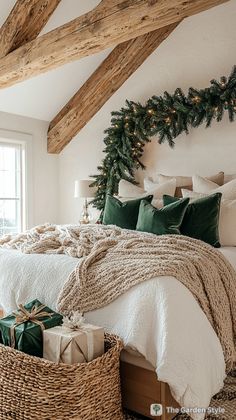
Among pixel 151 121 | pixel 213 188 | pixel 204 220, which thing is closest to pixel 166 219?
pixel 204 220

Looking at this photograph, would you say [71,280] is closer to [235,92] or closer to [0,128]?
[235,92]

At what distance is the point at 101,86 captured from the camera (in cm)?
477

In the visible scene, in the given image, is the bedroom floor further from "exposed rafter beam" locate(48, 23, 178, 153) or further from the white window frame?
"exposed rafter beam" locate(48, 23, 178, 153)

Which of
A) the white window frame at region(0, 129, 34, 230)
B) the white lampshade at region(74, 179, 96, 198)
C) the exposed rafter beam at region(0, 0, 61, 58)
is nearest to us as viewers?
the exposed rafter beam at region(0, 0, 61, 58)

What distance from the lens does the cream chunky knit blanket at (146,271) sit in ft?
6.48

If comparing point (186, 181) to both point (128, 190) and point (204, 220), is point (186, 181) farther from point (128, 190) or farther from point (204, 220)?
point (204, 220)

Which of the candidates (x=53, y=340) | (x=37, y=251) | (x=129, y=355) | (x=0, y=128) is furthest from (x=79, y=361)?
(x=0, y=128)

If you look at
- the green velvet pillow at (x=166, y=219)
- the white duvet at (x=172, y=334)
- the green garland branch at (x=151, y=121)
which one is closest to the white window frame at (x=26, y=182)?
the green garland branch at (x=151, y=121)

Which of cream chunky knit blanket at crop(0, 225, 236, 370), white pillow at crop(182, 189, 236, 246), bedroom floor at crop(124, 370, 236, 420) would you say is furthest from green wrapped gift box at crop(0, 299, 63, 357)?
white pillow at crop(182, 189, 236, 246)

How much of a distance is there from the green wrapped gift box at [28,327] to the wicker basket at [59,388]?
0.22ft

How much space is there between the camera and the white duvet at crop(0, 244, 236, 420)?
173cm

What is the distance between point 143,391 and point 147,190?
2.36 metres

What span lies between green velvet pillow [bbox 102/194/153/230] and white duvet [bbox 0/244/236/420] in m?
1.29

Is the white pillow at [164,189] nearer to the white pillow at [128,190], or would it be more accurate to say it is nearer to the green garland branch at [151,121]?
the white pillow at [128,190]
